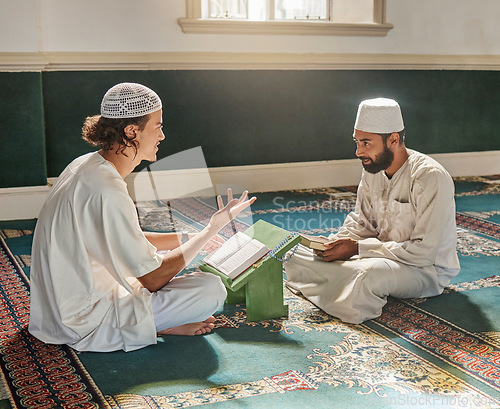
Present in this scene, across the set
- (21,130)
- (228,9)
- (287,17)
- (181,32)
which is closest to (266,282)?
(21,130)

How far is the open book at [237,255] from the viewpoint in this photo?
324cm

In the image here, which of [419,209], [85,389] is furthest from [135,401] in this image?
[419,209]

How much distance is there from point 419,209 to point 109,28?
356 centimetres

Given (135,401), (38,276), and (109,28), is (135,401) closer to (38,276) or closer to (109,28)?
(38,276)

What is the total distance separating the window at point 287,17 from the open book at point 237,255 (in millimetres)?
3216

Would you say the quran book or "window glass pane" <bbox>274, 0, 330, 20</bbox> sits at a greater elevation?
"window glass pane" <bbox>274, 0, 330, 20</bbox>

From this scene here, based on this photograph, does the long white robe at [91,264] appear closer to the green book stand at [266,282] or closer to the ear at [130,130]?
the ear at [130,130]

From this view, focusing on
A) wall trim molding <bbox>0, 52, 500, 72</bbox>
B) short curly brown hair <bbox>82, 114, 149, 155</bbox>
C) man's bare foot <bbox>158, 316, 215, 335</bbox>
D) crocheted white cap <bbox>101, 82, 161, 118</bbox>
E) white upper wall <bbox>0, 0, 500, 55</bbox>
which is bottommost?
man's bare foot <bbox>158, 316, 215, 335</bbox>

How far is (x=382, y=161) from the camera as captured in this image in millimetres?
3549

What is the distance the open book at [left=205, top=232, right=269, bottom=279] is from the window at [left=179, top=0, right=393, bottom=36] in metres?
3.22

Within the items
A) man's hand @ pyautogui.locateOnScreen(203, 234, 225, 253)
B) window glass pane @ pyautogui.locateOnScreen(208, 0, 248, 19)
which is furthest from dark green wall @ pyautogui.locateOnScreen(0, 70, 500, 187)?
man's hand @ pyautogui.locateOnScreen(203, 234, 225, 253)

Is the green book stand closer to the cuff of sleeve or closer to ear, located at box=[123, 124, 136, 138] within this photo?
the cuff of sleeve

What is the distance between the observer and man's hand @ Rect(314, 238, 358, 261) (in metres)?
3.49

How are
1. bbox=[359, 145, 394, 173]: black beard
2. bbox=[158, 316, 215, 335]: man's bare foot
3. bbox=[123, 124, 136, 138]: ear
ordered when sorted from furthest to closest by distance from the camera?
1. bbox=[359, 145, 394, 173]: black beard
2. bbox=[158, 316, 215, 335]: man's bare foot
3. bbox=[123, 124, 136, 138]: ear
